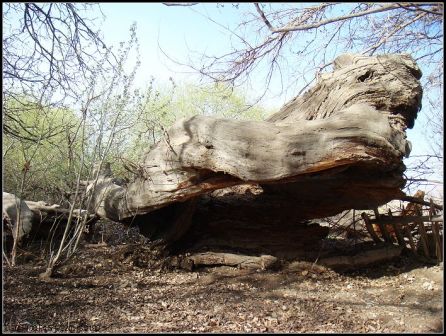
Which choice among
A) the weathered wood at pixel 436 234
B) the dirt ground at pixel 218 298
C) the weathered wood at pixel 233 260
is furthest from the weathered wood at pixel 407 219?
the weathered wood at pixel 233 260

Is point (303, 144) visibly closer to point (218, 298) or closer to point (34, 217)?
point (218, 298)

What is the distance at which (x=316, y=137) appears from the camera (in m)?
4.12

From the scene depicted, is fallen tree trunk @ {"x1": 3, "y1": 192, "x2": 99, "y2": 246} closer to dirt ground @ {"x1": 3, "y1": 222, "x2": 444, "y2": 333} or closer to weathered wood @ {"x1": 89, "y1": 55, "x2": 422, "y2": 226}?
dirt ground @ {"x1": 3, "y1": 222, "x2": 444, "y2": 333}

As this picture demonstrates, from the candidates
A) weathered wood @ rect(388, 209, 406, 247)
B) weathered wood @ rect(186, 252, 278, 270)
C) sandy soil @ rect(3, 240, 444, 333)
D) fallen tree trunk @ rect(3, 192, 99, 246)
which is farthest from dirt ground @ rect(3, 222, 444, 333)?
fallen tree trunk @ rect(3, 192, 99, 246)

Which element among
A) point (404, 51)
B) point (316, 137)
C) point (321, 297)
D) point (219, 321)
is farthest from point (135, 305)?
point (404, 51)

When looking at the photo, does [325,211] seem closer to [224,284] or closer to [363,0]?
[224,284]

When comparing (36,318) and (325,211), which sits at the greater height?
(325,211)

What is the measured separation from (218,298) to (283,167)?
1480mm

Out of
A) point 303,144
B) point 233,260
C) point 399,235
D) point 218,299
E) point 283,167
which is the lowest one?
point 218,299

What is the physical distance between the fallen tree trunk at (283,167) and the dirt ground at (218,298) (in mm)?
675

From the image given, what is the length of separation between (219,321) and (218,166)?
145 centimetres

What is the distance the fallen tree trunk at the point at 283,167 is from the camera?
4.18 meters

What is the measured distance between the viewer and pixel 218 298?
4.40 metres

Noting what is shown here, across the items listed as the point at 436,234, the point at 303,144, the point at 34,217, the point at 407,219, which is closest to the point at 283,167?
the point at 303,144
